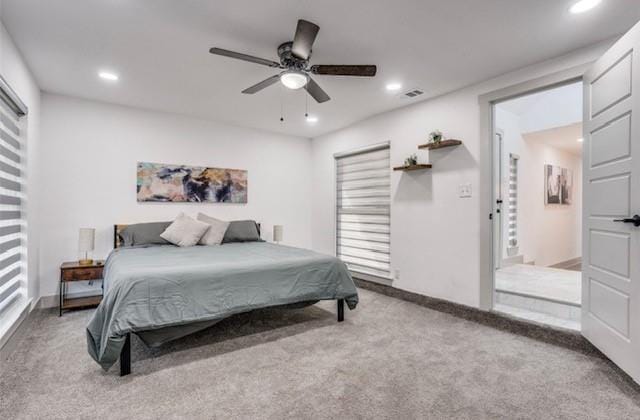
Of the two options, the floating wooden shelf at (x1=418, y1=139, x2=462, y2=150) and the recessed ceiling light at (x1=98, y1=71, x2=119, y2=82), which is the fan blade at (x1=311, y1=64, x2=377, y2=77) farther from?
the recessed ceiling light at (x1=98, y1=71, x2=119, y2=82)

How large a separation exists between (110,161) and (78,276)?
1.48 meters

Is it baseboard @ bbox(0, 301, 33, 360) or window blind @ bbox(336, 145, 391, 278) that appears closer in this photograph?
baseboard @ bbox(0, 301, 33, 360)

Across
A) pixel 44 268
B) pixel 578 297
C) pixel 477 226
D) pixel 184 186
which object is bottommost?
pixel 578 297

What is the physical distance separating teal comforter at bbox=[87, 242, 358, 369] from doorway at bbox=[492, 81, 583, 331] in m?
2.26

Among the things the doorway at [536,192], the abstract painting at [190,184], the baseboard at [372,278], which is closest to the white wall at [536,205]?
the doorway at [536,192]

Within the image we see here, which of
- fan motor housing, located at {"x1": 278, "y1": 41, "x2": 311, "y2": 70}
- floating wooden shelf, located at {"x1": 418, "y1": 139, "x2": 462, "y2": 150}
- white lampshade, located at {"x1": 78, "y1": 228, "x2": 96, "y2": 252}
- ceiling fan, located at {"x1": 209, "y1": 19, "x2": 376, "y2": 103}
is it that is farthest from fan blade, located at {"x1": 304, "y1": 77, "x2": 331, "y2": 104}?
white lampshade, located at {"x1": 78, "y1": 228, "x2": 96, "y2": 252}

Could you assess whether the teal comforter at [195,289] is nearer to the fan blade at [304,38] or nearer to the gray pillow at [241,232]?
the gray pillow at [241,232]

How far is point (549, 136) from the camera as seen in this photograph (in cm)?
543

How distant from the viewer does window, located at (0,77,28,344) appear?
2600 millimetres

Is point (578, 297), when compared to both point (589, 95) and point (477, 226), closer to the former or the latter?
point (477, 226)

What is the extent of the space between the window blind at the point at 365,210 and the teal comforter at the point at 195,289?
1548 millimetres

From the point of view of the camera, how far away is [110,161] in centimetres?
412

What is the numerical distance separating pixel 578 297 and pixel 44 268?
5898 mm

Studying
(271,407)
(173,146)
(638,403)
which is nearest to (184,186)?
(173,146)
